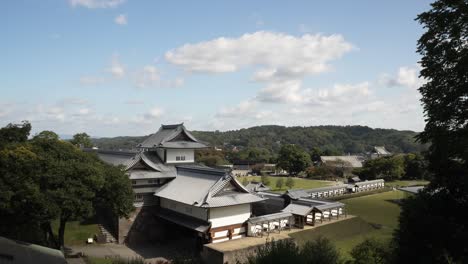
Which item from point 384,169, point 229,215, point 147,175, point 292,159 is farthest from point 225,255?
point 384,169

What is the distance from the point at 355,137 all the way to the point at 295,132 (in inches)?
1344

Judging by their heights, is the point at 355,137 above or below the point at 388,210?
above

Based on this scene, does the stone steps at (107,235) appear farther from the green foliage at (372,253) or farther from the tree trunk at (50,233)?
the green foliage at (372,253)

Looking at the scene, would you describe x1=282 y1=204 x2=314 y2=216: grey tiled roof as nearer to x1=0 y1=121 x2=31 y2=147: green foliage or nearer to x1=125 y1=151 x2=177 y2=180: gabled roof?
x1=125 y1=151 x2=177 y2=180: gabled roof

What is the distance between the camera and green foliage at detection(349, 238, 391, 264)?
618 inches

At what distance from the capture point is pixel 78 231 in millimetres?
25141

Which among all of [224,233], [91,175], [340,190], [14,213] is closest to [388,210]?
[340,190]

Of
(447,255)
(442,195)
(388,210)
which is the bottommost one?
(388,210)

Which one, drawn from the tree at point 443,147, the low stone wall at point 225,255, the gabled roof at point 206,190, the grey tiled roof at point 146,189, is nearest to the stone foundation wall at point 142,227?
the grey tiled roof at point 146,189

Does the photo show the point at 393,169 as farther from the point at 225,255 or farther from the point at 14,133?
the point at 14,133

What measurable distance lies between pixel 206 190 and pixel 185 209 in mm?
2638

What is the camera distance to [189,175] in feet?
88.8

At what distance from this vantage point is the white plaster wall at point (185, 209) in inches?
930

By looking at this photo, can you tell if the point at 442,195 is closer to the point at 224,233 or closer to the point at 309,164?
the point at 224,233
